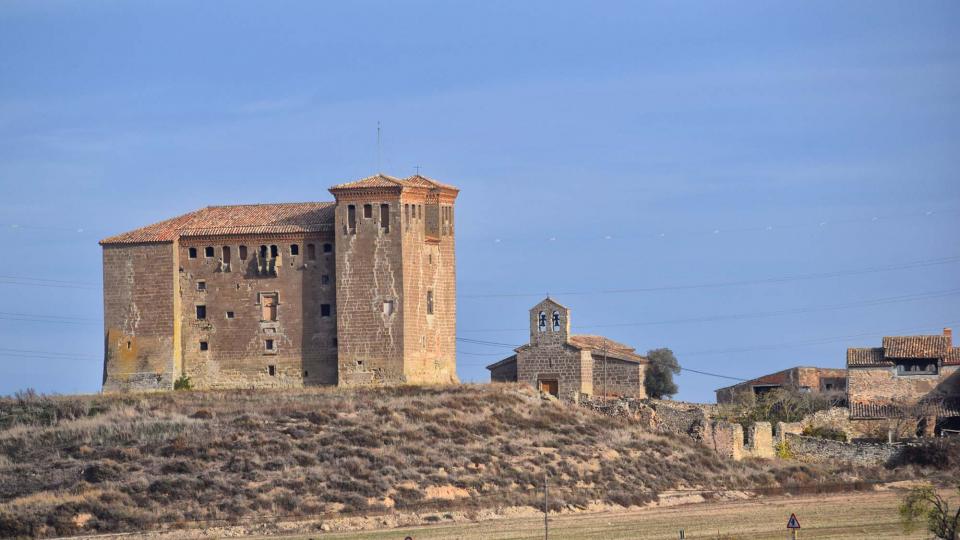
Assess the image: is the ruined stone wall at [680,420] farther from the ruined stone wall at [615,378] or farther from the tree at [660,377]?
the tree at [660,377]

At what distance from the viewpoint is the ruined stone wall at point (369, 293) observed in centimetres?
6206

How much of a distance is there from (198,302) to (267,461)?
14.2 m

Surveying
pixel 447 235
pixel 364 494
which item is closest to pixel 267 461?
pixel 364 494

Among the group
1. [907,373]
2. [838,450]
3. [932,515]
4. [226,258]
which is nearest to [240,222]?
[226,258]

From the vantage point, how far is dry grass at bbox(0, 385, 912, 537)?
156ft

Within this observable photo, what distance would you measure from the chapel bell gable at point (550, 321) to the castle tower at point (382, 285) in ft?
19.7

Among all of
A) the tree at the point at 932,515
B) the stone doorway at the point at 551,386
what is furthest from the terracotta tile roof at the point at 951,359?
the tree at the point at 932,515

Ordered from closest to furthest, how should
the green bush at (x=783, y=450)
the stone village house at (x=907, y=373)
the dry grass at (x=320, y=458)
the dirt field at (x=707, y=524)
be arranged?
the dirt field at (x=707, y=524)
the dry grass at (x=320, y=458)
the green bush at (x=783, y=450)
the stone village house at (x=907, y=373)

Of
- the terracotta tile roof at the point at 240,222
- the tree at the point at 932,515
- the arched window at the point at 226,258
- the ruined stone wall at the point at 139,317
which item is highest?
the terracotta tile roof at the point at 240,222

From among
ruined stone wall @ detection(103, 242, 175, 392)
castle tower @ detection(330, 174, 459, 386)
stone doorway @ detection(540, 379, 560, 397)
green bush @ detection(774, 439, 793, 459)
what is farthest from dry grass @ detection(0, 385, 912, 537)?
stone doorway @ detection(540, 379, 560, 397)

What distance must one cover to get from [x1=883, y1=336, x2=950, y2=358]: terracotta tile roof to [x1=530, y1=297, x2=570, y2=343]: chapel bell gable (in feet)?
48.4

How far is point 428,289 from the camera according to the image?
63938mm

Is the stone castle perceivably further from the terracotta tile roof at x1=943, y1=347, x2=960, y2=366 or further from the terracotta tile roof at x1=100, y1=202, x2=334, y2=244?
the terracotta tile roof at x1=943, y1=347, x2=960, y2=366

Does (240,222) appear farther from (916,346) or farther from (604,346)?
(916,346)
